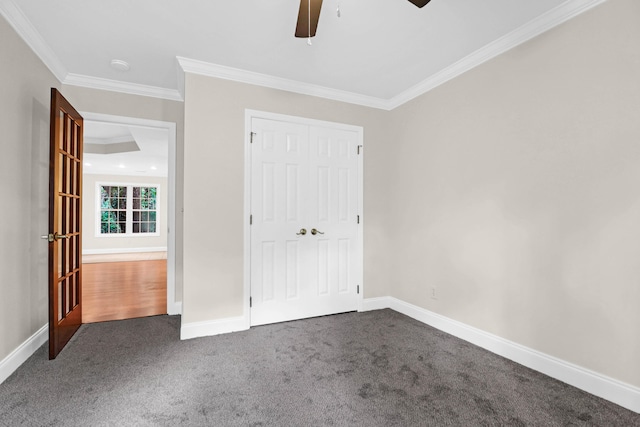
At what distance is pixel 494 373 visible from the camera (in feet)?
7.36

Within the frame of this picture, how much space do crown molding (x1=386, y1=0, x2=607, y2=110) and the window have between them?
355 inches

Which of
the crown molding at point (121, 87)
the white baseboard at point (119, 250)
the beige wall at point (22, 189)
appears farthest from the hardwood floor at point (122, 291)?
the crown molding at point (121, 87)

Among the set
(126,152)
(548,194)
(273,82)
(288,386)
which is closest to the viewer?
(288,386)

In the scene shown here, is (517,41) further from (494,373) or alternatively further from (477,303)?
(494,373)

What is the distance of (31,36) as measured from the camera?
94.1 inches

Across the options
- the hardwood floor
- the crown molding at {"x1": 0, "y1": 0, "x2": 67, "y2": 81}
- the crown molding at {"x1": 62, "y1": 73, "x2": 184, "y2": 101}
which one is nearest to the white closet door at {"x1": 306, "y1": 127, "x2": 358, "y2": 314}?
the crown molding at {"x1": 62, "y1": 73, "x2": 184, "y2": 101}

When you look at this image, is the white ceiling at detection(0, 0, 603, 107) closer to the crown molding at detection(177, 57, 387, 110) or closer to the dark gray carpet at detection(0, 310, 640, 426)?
the crown molding at detection(177, 57, 387, 110)

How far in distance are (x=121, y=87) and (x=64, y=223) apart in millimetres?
1518

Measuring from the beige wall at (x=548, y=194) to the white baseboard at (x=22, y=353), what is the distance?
Result: 3.40 meters

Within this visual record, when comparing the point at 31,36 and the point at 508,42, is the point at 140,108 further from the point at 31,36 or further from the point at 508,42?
the point at 508,42

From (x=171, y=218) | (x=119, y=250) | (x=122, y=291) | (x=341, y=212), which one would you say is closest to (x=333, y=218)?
(x=341, y=212)

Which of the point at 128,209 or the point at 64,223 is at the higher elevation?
the point at 128,209

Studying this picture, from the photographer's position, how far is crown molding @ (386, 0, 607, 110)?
81.8 inches

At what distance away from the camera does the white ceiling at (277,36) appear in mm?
2133
